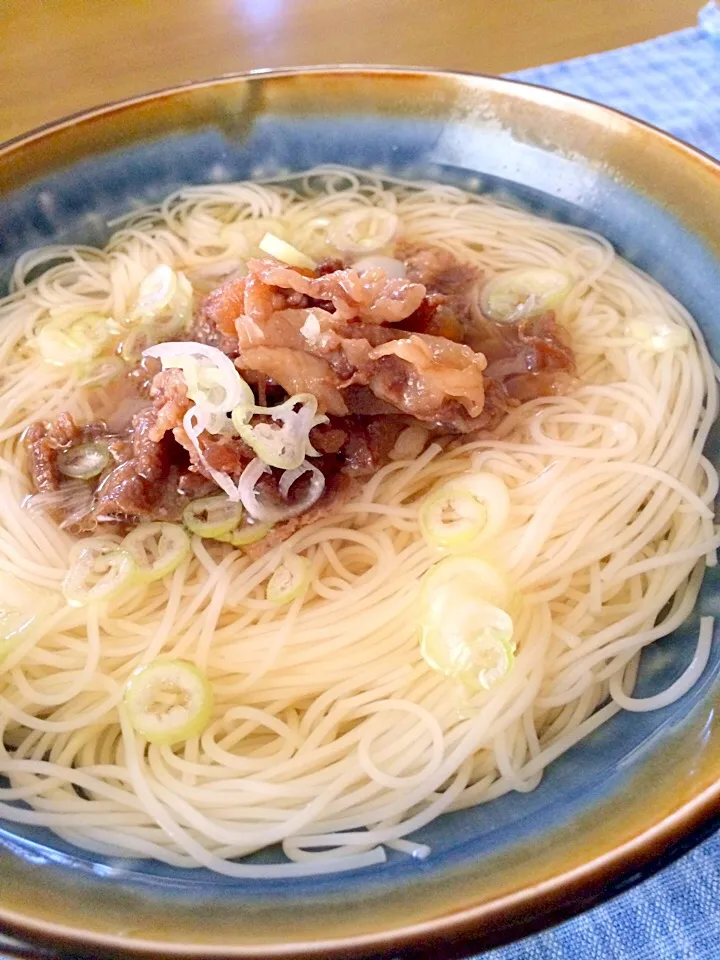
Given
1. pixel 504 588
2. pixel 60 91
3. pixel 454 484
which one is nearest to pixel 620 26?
pixel 60 91

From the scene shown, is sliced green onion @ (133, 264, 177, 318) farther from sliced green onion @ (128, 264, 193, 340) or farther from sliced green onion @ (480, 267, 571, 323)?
sliced green onion @ (480, 267, 571, 323)

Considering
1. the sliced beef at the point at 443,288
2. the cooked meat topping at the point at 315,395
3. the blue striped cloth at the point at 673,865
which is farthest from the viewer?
the sliced beef at the point at 443,288

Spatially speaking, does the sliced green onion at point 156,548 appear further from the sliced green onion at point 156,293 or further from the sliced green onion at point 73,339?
the sliced green onion at point 156,293

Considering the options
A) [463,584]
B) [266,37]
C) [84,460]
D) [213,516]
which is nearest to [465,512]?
[463,584]

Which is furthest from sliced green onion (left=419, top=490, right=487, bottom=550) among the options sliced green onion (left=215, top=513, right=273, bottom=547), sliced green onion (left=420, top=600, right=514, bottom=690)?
sliced green onion (left=215, top=513, right=273, bottom=547)

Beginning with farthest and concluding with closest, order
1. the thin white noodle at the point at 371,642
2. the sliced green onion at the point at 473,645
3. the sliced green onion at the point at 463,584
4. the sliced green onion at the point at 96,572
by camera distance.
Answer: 1. the sliced green onion at the point at 96,572
2. the sliced green onion at the point at 463,584
3. the sliced green onion at the point at 473,645
4. the thin white noodle at the point at 371,642

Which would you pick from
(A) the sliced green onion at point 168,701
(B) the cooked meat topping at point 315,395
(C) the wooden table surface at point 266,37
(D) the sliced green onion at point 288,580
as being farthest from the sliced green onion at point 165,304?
(C) the wooden table surface at point 266,37

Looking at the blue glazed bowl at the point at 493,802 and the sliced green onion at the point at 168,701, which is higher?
the blue glazed bowl at the point at 493,802
